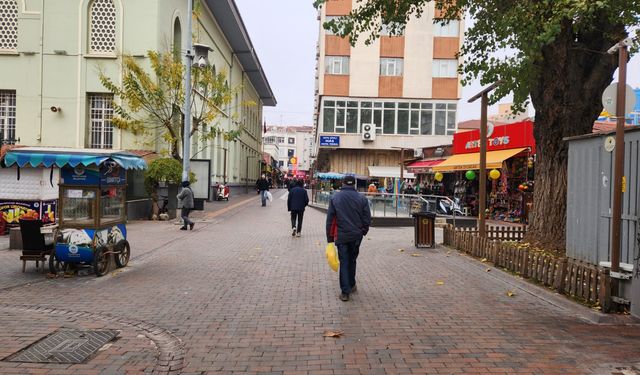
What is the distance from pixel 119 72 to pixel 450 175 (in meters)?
17.0

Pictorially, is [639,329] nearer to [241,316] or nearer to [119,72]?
[241,316]

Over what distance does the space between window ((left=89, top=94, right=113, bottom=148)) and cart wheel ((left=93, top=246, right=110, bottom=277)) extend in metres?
13.8

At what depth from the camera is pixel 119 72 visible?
819 inches

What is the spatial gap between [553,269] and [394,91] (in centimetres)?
3590

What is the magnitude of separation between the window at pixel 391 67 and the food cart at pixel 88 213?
3515 cm

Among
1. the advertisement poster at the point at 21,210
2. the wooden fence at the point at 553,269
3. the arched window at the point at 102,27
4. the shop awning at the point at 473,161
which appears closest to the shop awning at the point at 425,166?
the shop awning at the point at 473,161

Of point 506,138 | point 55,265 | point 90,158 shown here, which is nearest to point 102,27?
point 90,158

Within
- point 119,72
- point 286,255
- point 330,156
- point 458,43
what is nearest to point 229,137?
point 119,72

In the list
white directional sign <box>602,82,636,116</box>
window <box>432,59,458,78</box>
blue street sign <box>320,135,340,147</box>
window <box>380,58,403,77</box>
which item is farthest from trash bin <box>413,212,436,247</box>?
window <box>432,59,458,78</box>

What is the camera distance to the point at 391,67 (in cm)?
4228

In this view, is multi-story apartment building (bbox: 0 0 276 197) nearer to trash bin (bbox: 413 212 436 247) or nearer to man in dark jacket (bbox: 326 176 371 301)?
trash bin (bbox: 413 212 436 247)

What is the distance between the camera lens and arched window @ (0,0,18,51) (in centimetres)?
2080

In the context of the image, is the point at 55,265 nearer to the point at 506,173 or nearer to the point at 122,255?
A: the point at 122,255

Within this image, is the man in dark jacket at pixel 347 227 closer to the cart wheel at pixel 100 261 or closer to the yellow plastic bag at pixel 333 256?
the yellow plastic bag at pixel 333 256
